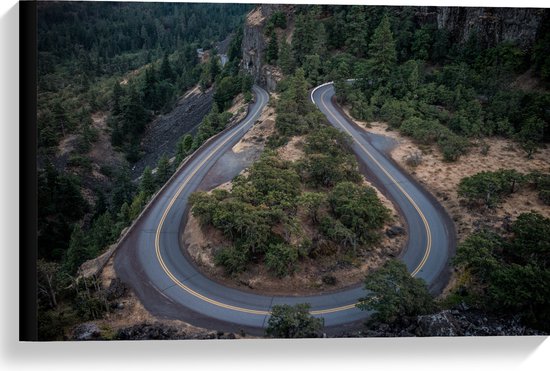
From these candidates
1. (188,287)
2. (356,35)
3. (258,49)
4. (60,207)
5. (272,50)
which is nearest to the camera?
(188,287)

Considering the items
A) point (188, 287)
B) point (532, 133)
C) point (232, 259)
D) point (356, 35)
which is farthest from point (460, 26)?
point (188, 287)

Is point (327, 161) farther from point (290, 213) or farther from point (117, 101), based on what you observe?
point (117, 101)

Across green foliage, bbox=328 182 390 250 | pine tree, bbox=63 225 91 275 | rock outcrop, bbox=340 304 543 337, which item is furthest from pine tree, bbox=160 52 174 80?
rock outcrop, bbox=340 304 543 337

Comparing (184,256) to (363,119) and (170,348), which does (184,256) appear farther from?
(363,119)

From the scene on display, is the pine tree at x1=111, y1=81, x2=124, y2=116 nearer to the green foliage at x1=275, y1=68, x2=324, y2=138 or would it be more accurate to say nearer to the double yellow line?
the green foliage at x1=275, y1=68, x2=324, y2=138

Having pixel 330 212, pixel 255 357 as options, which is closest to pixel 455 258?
pixel 330 212

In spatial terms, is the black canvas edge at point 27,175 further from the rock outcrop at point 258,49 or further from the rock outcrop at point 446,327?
the rock outcrop at point 258,49
